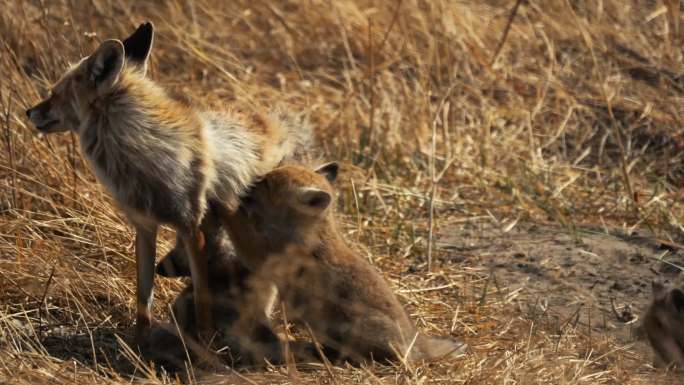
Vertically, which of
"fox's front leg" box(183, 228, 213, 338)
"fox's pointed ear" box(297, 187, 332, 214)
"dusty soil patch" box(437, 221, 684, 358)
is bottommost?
"dusty soil patch" box(437, 221, 684, 358)

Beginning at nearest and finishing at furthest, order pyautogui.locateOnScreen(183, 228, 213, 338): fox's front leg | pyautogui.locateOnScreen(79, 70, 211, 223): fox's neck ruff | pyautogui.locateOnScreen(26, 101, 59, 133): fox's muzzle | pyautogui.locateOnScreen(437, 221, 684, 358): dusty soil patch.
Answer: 1. pyautogui.locateOnScreen(79, 70, 211, 223): fox's neck ruff
2. pyautogui.locateOnScreen(183, 228, 213, 338): fox's front leg
3. pyautogui.locateOnScreen(26, 101, 59, 133): fox's muzzle
4. pyautogui.locateOnScreen(437, 221, 684, 358): dusty soil patch

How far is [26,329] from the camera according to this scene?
6727mm

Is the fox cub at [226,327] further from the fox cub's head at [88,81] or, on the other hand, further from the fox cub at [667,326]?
the fox cub at [667,326]

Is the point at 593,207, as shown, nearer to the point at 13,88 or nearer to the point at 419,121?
the point at 419,121

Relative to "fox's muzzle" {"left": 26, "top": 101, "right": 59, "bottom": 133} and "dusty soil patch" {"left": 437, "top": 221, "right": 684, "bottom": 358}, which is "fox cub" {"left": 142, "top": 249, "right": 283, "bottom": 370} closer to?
"fox's muzzle" {"left": 26, "top": 101, "right": 59, "bottom": 133}

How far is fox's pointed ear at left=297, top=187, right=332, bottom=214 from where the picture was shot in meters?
6.70

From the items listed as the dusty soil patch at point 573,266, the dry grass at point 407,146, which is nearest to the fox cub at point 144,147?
the dry grass at point 407,146

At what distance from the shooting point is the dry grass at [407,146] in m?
6.70

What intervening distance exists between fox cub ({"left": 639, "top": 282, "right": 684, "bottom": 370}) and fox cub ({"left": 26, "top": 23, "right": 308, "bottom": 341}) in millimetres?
2547

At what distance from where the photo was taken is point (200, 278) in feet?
21.1

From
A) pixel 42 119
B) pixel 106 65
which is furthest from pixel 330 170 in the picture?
pixel 42 119

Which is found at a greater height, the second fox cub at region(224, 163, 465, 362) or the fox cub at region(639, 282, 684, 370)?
the second fox cub at region(224, 163, 465, 362)

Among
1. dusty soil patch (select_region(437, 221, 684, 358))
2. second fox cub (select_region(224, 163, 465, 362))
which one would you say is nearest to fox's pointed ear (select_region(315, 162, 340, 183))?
second fox cub (select_region(224, 163, 465, 362))

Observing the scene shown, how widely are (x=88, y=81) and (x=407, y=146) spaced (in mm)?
4125
